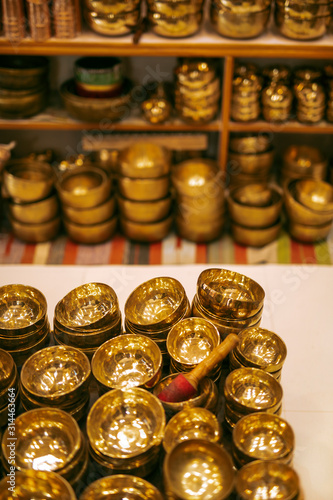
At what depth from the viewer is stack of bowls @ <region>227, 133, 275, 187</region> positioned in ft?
9.74

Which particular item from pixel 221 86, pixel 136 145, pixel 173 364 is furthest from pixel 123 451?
pixel 221 86

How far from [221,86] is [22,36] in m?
1.14

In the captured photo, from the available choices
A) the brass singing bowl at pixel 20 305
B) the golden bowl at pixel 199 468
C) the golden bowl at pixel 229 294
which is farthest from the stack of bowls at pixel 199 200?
the golden bowl at pixel 199 468

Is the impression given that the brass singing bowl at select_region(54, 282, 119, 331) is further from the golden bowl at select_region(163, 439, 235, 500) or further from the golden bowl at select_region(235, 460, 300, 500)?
the golden bowl at select_region(235, 460, 300, 500)

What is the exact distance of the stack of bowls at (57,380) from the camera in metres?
1.13

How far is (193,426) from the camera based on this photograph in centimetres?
110

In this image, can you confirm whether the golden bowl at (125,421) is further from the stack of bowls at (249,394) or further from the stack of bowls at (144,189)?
the stack of bowls at (144,189)

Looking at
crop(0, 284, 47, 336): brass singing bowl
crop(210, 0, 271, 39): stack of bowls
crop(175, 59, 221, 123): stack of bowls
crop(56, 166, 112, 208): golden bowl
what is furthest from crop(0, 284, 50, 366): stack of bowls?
crop(210, 0, 271, 39): stack of bowls

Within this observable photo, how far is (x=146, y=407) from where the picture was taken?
1134 mm

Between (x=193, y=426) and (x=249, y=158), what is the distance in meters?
2.13

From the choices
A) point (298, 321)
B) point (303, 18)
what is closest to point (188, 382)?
point (298, 321)

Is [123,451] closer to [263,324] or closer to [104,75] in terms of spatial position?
[263,324]

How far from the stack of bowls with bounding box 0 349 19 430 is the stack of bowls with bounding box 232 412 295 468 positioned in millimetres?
519

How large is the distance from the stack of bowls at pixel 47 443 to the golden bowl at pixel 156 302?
1.08ft
